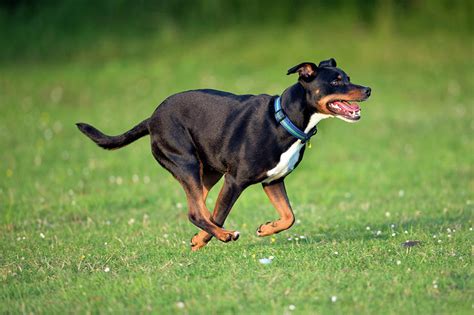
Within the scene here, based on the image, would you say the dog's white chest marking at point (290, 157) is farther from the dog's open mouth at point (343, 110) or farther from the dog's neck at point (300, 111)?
the dog's open mouth at point (343, 110)

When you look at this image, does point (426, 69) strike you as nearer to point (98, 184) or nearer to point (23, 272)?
point (98, 184)

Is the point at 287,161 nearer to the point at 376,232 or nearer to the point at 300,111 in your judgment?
the point at 300,111

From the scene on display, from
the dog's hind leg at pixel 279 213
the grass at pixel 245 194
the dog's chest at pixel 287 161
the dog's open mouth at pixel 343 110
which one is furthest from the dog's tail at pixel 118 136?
the dog's open mouth at pixel 343 110

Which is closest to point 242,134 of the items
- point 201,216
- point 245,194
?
point 201,216

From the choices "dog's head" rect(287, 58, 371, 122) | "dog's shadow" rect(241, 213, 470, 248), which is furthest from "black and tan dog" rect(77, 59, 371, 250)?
"dog's shadow" rect(241, 213, 470, 248)

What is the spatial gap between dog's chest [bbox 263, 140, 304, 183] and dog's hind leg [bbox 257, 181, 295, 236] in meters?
0.38

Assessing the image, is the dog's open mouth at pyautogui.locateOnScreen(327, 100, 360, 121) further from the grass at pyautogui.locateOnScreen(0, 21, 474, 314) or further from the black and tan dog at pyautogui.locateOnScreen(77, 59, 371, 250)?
the grass at pyautogui.locateOnScreen(0, 21, 474, 314)

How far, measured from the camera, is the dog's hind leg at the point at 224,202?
813cm

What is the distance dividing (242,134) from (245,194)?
4.98 m

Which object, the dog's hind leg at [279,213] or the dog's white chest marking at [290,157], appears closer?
the dog's white chest marking at [290,157]

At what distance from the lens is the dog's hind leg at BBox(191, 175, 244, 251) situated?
26.7 ft

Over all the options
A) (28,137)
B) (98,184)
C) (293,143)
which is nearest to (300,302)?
(293,143)

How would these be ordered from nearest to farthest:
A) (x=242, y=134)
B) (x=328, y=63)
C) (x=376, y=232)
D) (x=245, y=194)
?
(x=242, y=134), (x=328, y=63), (x=376, y=232), (x=245, y=194)

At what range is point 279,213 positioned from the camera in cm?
850
